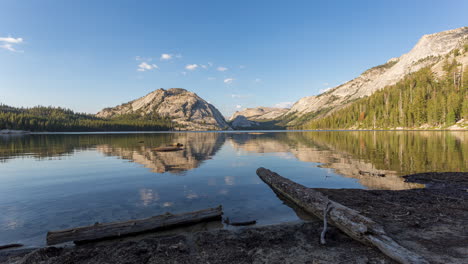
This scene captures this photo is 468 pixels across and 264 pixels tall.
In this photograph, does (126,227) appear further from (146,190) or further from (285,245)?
(146,190)

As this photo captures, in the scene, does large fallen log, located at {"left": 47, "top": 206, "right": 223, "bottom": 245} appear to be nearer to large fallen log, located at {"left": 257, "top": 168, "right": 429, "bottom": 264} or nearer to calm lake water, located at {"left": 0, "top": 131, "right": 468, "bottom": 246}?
calm lake water, located at {"left": 0, "top": 131, "right": 468, "bottom": 246}

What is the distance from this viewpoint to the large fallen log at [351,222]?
8.58 meters

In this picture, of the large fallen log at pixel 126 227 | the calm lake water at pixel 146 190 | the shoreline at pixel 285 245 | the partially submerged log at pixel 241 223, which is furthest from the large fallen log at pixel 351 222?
the large fallen log at pixel 126 227

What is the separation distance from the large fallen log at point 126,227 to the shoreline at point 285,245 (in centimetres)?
44

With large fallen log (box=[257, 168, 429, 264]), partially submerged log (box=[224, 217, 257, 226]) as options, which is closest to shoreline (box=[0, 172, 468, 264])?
large fallen log (box=[257, 168, 429, 264])

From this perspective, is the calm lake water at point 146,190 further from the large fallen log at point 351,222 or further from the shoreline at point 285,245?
the shoreline at point 285,245

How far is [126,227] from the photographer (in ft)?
38.7

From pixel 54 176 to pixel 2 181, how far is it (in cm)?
452

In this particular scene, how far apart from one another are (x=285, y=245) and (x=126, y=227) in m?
8.16

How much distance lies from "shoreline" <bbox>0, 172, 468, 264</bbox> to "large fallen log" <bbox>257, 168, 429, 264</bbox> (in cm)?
40

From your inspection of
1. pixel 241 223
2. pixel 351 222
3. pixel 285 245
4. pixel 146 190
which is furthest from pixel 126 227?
pixel 351 222

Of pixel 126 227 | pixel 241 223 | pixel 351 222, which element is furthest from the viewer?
pixel 241 223

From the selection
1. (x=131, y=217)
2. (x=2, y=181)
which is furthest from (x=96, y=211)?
(x=2, y=181)

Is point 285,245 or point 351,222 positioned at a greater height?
point 351,222
